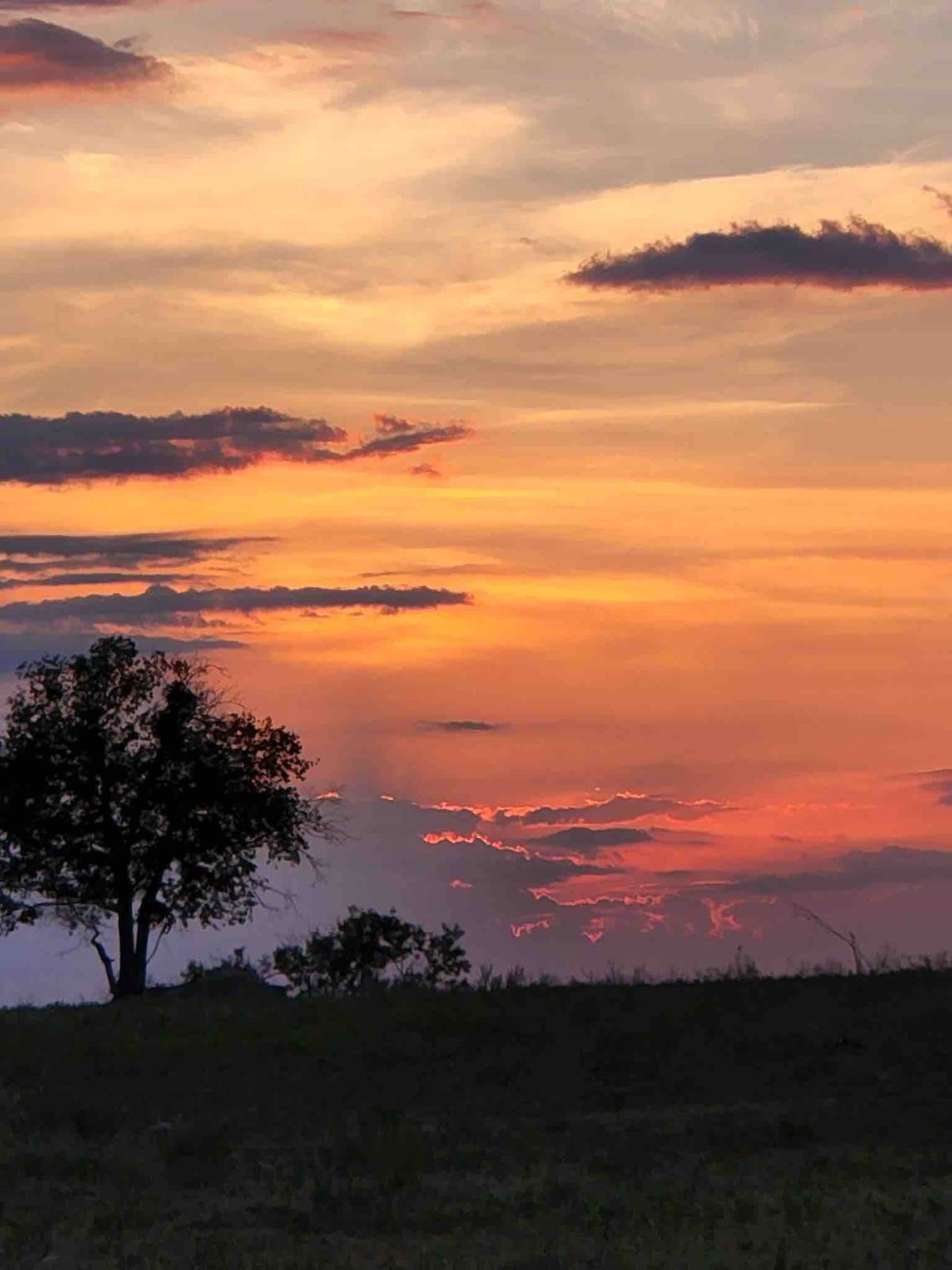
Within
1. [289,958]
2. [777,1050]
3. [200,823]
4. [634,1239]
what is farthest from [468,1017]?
[289,958]

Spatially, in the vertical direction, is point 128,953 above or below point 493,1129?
above

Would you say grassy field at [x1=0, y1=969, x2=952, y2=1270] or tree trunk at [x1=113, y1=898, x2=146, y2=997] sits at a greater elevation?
tree trunk at [x1=113, y1=898, x2=146, y2=997]

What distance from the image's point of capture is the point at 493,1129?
26328 millimetres

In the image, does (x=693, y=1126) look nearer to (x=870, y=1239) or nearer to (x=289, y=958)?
(x=870, y=1239)

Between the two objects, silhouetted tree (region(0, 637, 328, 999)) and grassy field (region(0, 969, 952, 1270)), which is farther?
→ silhouetted tree (region(0, 637, 328, 999))

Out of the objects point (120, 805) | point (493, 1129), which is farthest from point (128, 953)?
point (493, 1129)

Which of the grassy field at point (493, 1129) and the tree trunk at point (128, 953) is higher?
the tree trunk at point (128, 953)

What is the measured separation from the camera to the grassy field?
1953 cm

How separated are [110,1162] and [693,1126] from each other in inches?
309

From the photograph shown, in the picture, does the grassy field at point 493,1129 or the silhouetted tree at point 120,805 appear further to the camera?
the silhouetted tree at point 120,805

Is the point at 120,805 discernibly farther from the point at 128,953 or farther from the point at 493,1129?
the point at 493,1129

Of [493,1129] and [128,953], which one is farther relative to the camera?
[128,953]

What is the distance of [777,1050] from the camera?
30.6m

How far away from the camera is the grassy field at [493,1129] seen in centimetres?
1953
